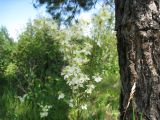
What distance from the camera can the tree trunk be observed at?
3.23m

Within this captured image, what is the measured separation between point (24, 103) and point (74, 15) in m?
1.54

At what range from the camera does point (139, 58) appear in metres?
3.31

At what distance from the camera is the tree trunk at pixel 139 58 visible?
323cm

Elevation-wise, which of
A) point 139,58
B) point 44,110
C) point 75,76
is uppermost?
point 75,76

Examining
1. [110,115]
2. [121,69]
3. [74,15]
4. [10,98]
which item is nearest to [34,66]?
[10,98]

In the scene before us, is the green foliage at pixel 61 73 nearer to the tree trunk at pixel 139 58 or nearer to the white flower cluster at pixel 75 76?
Result: the white flower cluster at pixel 75 76

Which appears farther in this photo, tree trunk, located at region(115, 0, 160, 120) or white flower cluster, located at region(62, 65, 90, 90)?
white flower cluster, located at region(62, 65, 90, 90)

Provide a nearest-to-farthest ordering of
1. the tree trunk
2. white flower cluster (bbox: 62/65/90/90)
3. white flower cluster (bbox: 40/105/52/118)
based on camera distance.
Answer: the tree trunk → white flower cluster (bbox: 62/65/90/90) → white flower cluster (bbox: 40/105/52/118)

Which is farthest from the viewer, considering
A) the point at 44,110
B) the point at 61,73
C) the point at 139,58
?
the point at 44,110

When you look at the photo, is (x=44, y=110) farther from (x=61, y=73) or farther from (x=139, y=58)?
(x=139, y=58)

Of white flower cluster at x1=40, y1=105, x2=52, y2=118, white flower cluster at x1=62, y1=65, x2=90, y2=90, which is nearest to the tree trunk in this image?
white flower cluster at x1=62, y1=65, x2=90, y2=90

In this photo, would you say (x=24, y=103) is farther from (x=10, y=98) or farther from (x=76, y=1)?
(x=76, y=1)

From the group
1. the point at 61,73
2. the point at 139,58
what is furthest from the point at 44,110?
the point at 139,58

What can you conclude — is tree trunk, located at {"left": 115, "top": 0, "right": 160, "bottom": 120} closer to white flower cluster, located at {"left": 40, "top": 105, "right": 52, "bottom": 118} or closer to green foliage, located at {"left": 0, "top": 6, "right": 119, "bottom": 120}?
green foliage, located at {"left": 0, "top": 6, "right": 119, "bottom": 120}
